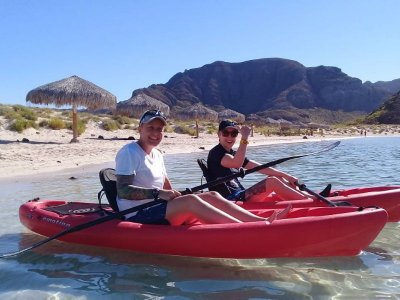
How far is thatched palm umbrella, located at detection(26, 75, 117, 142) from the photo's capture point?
1616 centimetres

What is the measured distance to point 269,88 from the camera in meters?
111

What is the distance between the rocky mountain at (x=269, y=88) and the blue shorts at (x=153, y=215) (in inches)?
3545

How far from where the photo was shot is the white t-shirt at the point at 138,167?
355 cm

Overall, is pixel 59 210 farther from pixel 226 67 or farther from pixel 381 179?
pixel 226 67

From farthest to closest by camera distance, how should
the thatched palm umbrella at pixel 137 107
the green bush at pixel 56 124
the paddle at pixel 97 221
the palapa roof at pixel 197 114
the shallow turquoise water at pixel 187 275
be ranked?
1. the palapa roof at pixel 197 114
2. the thatched palm umbrella at pixel 137 107
3. the green bush at pixel 56 124
4. the paddle at pixel 97 221
5. the shallow turquoise water at pixel 187 275

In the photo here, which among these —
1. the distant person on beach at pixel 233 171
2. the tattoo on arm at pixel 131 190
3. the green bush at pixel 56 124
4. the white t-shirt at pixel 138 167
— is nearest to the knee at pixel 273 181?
the distant person on beach at pixel 233 171

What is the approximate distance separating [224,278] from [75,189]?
190 inches

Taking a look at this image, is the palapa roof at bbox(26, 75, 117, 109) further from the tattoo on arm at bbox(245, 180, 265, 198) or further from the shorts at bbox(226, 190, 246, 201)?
the tattoo on arm at bbox(245, 180, 265, 198)

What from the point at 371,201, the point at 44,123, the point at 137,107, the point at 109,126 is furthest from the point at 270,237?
the point at 137,107

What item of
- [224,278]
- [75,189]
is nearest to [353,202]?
[224,278]

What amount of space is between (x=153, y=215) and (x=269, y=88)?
10921cm

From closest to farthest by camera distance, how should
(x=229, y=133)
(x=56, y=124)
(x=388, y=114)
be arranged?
(x=229, y=133) → (x=56, y=124) → (x=388, y=114)

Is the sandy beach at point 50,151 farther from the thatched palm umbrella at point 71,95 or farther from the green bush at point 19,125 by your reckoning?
the thatched palm umbrella at point 71,95

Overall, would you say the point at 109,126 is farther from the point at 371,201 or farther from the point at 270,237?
the point at 270,237
